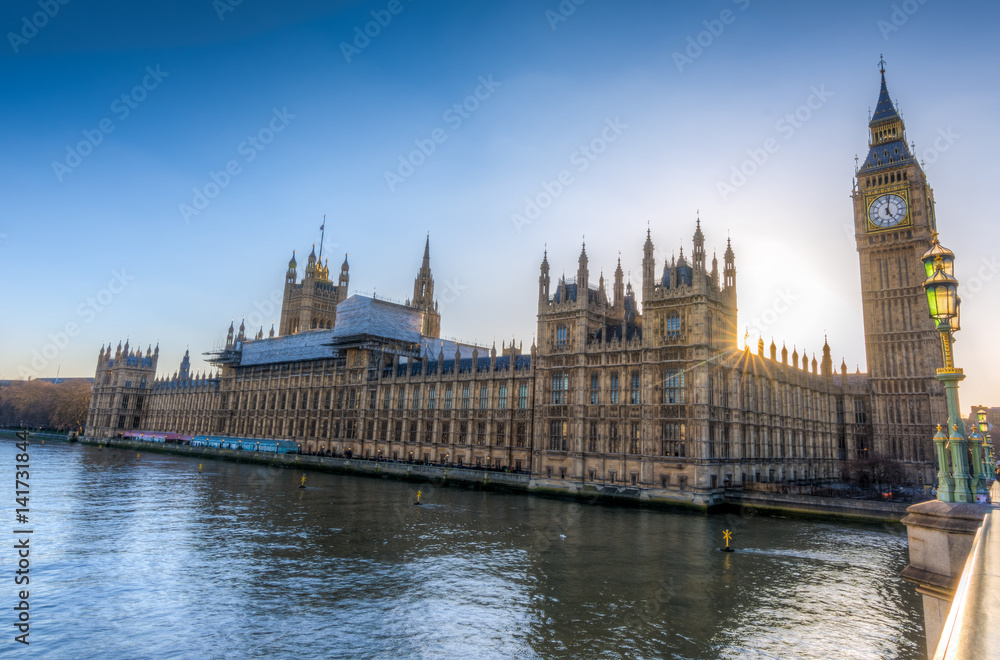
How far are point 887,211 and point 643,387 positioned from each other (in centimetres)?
6295

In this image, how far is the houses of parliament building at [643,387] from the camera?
6166 centimetres

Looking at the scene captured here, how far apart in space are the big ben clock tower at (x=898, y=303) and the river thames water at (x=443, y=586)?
161ft

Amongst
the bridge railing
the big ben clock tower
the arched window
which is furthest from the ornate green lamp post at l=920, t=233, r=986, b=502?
the big ben clock tower

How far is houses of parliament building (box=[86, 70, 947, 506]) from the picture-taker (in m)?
61.7

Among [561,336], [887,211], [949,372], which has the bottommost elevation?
[949,372]

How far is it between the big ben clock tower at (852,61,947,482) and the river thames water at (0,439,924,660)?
161 feet

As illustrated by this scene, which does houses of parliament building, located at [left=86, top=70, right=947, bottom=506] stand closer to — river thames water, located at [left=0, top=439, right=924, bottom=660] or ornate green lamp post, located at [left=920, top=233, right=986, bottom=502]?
river thames water, located at [left=0, top=439, right=924, bottom=660]

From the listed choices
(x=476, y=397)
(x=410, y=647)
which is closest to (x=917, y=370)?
(x=476, y=397)

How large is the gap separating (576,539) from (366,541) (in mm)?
13879

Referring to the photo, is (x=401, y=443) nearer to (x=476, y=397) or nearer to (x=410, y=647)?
(x=476, y=397)

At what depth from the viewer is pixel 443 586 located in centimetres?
2733

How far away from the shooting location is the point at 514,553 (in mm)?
34844

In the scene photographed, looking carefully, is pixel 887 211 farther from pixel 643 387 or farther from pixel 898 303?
pixel 643 387

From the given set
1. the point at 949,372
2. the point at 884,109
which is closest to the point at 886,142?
the point at 884,109
